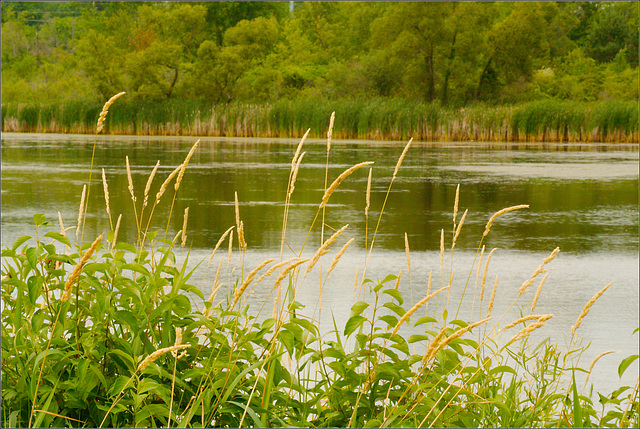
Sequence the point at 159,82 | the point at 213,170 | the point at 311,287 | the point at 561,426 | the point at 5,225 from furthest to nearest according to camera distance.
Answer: the point at 159,82
the point at 213,170
the point at 5,225
the point at 311,287
the point at 561,426

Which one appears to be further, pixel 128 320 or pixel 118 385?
pixel 128 320

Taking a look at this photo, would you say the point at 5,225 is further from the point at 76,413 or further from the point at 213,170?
the point at 213,170

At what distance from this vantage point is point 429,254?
7480mm

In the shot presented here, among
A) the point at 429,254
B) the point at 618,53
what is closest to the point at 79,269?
the point at 429,254

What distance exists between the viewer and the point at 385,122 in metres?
31.7

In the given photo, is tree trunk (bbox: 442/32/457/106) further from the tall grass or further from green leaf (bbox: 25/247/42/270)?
green leaf (bbox: 25/247/42/270)

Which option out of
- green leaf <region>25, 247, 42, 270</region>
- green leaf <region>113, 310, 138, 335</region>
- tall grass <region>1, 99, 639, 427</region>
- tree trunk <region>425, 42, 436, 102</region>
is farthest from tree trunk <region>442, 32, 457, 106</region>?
green leaf <region>25, 247, 42, 270</region>

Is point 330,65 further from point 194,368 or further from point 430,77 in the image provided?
point 194,368

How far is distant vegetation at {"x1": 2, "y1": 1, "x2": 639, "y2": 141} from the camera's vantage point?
36.8 m

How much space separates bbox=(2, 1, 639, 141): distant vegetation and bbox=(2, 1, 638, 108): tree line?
92mm

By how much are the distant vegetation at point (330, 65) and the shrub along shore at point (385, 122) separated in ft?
0.40

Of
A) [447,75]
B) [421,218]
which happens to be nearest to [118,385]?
[421,218]

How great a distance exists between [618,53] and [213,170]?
4157cm

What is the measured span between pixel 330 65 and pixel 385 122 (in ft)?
69.4
